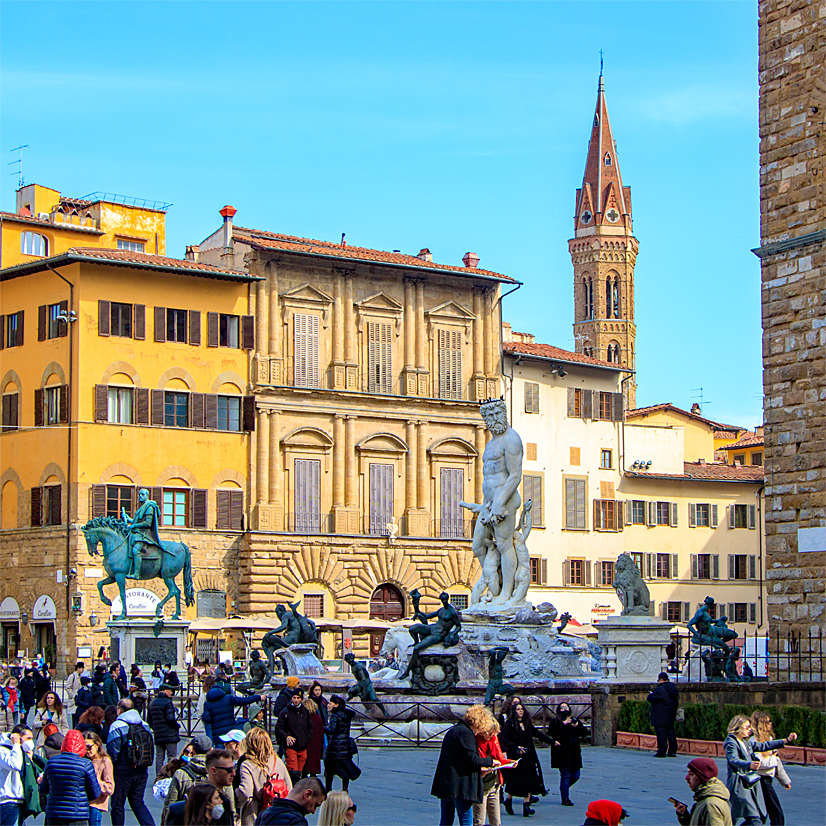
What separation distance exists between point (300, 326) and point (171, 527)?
8128 millimetres

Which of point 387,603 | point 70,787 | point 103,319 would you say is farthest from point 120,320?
point 70,787

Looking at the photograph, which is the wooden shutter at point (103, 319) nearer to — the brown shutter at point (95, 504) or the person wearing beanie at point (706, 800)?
the brown shutter at point (95, 504)

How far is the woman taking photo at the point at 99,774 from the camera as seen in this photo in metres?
10.4

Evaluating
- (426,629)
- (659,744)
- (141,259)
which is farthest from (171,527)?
(659,744)

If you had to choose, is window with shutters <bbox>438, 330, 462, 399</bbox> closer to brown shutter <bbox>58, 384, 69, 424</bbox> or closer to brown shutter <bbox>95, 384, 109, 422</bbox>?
brown shutter <bbox>95, 384, 109, 422</bbox>

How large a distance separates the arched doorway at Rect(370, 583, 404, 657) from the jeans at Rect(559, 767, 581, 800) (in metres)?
34.4

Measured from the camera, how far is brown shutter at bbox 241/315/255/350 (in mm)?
48125

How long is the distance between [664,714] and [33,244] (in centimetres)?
3637

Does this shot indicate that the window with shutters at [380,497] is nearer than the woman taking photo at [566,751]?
No

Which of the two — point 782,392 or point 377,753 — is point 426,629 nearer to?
point 377,753

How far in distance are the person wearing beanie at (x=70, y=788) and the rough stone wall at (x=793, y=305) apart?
43.6 feet

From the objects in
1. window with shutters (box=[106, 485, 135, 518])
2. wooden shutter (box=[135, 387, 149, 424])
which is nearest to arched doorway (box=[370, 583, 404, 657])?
window with shutters (box=[106, 485, 135, 518])

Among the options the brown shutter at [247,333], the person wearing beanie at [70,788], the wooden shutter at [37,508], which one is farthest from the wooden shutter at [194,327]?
the person wearing beanie at [70,788]

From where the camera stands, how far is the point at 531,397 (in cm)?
5472
